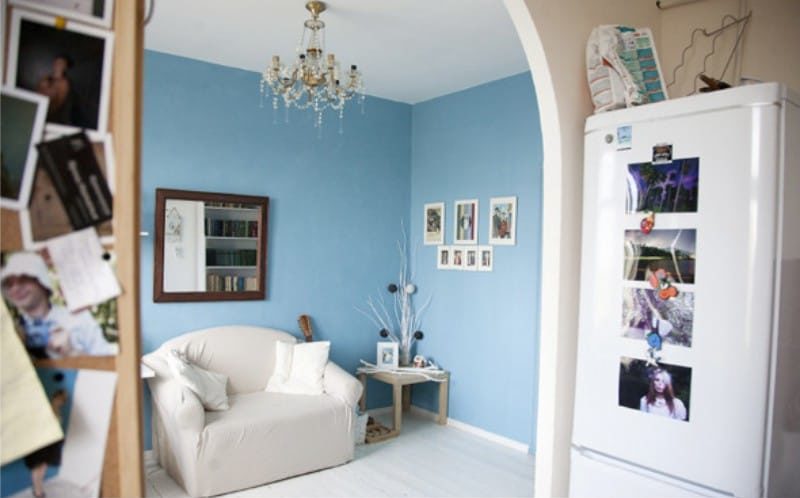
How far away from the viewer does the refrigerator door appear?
1453mm

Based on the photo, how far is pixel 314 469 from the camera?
362 centimetres

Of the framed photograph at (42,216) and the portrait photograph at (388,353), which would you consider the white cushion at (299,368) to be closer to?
the portrait photograph at (388,353)

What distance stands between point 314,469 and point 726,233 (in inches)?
115

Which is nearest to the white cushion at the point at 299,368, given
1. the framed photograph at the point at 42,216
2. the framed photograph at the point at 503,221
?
the framed photograph at the point at 503,221

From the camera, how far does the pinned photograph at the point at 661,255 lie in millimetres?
1571

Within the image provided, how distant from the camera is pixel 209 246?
407cm

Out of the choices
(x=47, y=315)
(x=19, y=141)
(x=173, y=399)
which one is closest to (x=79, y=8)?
(x=19, y=141)

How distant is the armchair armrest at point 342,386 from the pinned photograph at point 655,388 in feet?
7.87

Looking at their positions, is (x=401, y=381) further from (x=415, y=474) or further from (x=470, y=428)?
(x=415, y=474)

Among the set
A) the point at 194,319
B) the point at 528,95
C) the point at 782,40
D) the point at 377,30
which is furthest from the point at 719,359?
the point at 194,319

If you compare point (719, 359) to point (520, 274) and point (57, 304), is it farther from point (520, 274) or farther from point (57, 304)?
point (520, 274)

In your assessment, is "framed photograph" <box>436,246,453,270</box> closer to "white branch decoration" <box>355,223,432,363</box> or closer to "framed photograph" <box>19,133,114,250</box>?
"white branch decoration" <box>355,223,432,363</box>

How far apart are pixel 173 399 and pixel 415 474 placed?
1.58 metres

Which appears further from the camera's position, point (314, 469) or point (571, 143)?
point (314, 469)
